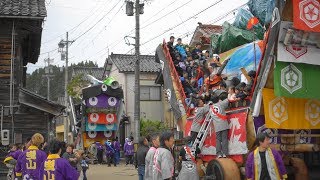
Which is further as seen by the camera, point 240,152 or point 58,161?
point 240,152

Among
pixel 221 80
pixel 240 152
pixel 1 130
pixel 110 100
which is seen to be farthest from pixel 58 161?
pixel 110 100

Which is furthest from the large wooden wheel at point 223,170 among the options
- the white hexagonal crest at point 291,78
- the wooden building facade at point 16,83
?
the wooden building facade at point 16,83

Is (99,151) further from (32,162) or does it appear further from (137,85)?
(32,162)

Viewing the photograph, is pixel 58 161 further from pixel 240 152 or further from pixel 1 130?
pixel 1 130

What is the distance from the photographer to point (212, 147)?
981cm

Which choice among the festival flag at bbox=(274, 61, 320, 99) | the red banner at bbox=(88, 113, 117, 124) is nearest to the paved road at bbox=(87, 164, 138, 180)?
the red banner at bbox=(88, 113, 117, 124)

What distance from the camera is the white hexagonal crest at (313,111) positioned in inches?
346

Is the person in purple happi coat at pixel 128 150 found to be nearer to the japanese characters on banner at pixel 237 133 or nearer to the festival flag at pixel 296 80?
the japanese characters on banner at pixel 237 133

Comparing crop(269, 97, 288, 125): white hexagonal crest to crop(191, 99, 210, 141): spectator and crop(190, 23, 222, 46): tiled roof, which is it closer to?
crop(191, 99, 210, 141): spectator

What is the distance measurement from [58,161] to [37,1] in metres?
8.57

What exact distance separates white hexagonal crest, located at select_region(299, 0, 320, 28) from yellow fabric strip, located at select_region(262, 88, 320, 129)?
1487 mm

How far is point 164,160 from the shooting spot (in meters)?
7.55

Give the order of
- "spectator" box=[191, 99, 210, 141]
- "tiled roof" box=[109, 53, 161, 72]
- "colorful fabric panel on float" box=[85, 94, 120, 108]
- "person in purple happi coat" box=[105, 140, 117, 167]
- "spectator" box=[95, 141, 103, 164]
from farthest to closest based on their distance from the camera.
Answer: "tiled roof" box=[109, 53, 161, 72] < "spectator" box=[95, 141, 103, 164] < "colorful fabric panel on float" box=[85, 94, 120, 108] < "person in purple happi coat" box=[105, 140, 117, 167] < "spectator" box=[191, 99, 210, 141]

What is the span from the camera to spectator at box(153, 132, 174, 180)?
7531 mm
